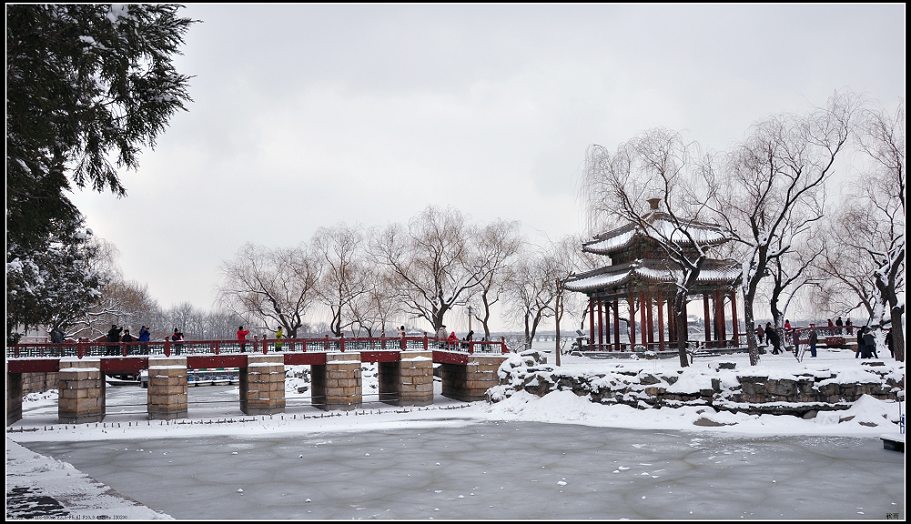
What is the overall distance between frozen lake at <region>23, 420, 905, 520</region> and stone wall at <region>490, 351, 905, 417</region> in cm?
236

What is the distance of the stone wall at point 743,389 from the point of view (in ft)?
56.5

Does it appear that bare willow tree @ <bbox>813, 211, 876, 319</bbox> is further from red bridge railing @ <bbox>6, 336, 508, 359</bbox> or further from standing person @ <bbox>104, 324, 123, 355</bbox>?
standing person @ <bbox>104, 324, 123, 355</bbox>

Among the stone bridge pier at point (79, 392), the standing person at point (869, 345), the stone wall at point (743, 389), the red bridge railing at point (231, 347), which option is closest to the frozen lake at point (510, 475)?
the stone wall at point (743, 389)

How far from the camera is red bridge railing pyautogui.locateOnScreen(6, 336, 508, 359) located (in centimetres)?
2808

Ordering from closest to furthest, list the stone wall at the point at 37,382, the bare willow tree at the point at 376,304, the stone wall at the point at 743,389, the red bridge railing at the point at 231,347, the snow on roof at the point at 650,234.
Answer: the stone wall at the point at 743,389
the red bridge railing at the point at 231,347
the snow on roof at the point at 650,234
the stone wall at the point at 37,382
the bare willow tree at the point at 376,304

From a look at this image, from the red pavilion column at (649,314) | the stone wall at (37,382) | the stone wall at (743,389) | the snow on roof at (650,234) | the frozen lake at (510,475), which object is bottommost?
the stone wall at (37,382)

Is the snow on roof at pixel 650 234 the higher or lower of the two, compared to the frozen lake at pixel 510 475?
higher

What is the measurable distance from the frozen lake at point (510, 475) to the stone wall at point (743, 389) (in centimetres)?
236

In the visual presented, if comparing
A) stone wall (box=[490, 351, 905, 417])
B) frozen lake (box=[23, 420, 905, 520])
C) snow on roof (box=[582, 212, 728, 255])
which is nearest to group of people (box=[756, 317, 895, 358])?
snow on roof (box=[582, 212, 728, 255])

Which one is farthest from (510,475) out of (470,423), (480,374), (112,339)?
(112,339)

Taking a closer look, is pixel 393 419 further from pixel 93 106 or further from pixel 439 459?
pixel 93 106

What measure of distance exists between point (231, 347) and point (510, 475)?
71.4 feet

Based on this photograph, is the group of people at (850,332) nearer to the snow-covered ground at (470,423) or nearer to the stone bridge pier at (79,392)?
the snow-covered ground at (470,423)

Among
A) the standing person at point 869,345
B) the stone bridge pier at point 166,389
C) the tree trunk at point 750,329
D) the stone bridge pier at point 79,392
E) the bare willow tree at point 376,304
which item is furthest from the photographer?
the bare willow tree at point 376,304
